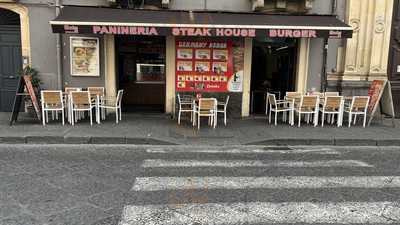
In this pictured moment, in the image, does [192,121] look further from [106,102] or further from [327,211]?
[327,211]

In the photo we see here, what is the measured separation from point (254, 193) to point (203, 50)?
673 centimetres

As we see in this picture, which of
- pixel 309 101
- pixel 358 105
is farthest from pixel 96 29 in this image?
pixel 358 105

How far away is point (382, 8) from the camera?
11.0 m

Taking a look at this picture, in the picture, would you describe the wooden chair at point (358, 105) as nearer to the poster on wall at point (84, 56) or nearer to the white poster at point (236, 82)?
the white poster at point (236, 82)

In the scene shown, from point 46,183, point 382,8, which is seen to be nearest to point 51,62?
point 46,183

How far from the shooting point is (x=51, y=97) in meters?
9.16

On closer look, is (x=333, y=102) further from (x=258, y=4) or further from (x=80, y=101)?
(x=80, y=101)

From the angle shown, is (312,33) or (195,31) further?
(312,33)

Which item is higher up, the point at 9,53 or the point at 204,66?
the point at 9,53

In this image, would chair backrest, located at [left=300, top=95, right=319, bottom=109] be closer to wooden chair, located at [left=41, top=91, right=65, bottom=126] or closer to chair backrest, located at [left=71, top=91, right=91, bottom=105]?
chair backrest, located at [left=71, top=91, right=91, bottom=105]

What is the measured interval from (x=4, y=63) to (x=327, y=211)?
1008cm

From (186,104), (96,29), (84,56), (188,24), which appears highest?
(188,24)

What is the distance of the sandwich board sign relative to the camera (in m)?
10.0

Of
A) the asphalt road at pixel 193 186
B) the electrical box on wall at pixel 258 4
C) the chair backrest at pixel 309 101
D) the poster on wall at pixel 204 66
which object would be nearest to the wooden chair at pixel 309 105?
the chair backrest at pixel 309 101
